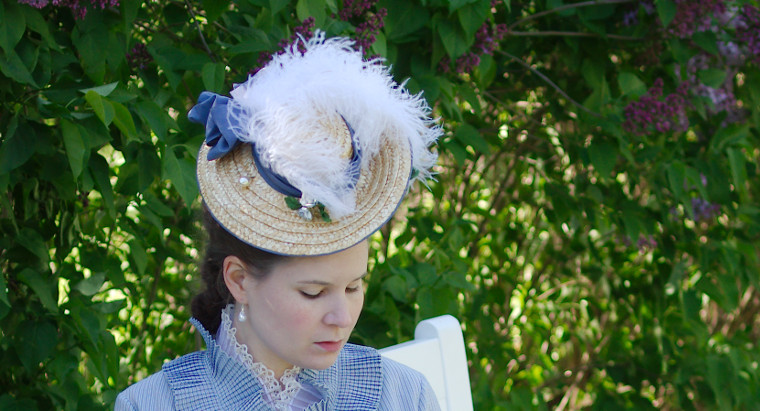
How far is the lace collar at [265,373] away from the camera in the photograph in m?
1.30

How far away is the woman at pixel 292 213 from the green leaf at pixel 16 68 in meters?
0.40

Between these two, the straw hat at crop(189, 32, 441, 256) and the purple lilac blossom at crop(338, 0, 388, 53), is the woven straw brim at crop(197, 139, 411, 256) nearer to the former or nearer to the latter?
the straw hat at crop(189, 32, 441, 256)

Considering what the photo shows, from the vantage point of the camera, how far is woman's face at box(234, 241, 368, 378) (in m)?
1.19

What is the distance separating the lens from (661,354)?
279 centimetres

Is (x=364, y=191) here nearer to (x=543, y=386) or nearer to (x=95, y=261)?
(x=95, y=261)

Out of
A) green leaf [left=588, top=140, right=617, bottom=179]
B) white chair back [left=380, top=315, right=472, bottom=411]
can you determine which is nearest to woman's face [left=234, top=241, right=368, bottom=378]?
white chair back [left=380, top=315, right=472, bottom=411]

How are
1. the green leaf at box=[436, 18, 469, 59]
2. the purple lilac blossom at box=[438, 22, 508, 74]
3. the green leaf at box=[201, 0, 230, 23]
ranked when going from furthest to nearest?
the purple lilac blossom at box=[438, 22, 508, 74]
the green leaf at box=[436, 18, 469, 59]
the green leaf at box=[201, 0, 230, 23]

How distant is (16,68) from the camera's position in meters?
1.46

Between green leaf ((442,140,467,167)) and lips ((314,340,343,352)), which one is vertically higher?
lips ((314,340,343,352))

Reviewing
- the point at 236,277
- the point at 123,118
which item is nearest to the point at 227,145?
the point at 236,277

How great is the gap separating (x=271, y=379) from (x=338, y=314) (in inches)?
7.6

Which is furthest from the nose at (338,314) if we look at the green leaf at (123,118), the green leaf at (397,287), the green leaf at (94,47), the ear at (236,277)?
the green leaf at (397,287)

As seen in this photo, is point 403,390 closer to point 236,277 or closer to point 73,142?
point 236,277

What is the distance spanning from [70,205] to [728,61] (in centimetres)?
188
